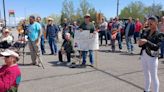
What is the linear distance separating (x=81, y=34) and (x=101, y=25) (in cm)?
930

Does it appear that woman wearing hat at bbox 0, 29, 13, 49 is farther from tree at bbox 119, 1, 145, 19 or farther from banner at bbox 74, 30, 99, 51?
tree at bbox 119, 1, 145, 19

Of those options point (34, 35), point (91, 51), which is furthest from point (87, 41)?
point (34, 35)

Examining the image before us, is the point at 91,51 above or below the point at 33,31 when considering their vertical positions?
below

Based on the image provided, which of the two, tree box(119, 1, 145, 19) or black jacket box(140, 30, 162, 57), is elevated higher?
tree box(119, 1, 145, 19)

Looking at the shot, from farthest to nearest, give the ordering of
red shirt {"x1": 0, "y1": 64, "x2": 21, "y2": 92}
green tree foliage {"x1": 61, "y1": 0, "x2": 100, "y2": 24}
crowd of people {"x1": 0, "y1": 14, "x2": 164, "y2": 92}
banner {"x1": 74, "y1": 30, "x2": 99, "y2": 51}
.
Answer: green tree foliage {"x1": 61, "y1": 0, "x2": 100, "y2": 24} → banner {"x1": 74, "y1": 30, "x2": 99, "y2": 51} → crowd of people {"x1": 0, "y1": 14, "x2": 164, "y2": 92} → red shirt {"x1": 0, "y1": 64, "x2": 21, "y2": 92}

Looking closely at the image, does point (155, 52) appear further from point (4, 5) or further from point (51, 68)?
point (4, 5)

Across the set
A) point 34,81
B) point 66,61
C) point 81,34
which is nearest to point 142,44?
point 34,81

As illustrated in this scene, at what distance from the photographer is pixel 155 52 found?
659cm

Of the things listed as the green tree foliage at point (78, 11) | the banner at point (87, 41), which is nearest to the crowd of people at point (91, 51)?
the banner at point (87, 41)

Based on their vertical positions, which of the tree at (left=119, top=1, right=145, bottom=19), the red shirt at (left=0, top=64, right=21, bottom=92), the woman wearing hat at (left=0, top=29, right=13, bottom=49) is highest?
the tree at (left=119, top=1, right=145, bottom=19)

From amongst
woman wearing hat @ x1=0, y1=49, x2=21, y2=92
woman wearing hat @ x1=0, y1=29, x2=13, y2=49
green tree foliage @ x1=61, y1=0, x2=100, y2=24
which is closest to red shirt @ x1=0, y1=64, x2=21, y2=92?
woman wearing hat @ x1=0, y1=49, x2=21, y2=92

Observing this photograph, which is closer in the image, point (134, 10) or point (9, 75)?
point (9, 75)

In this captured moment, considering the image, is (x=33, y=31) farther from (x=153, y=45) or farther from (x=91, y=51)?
(x=153, y=45)

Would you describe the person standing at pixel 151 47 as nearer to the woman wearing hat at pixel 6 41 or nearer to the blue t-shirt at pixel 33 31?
the blue t-shirt at pixel 33 31
